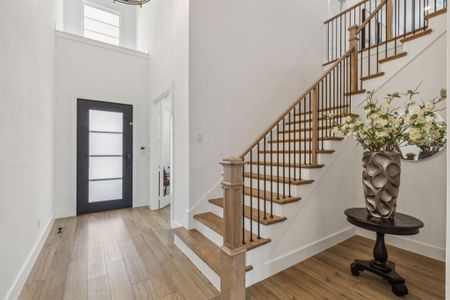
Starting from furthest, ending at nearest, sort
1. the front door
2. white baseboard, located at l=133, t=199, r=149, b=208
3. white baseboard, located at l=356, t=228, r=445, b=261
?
white baseboard, located at l=133, t=199, r=149, b=208 → the front door → white baseboard, located at l=356, t=228, r=445, b=261

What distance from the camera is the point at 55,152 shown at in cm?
383

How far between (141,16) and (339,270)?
6356mm

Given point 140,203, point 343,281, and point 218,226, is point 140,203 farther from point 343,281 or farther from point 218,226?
point 343,281

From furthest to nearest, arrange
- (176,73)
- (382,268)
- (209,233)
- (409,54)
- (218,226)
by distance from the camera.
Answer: (176,73)
(409,54)
(209,233)
(218,226)
(382,268)

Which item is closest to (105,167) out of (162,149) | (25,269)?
(162,149)

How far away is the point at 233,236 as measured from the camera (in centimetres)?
178

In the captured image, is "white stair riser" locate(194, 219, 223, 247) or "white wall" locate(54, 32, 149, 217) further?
"white wall" locate(54, 32, 149, 217)

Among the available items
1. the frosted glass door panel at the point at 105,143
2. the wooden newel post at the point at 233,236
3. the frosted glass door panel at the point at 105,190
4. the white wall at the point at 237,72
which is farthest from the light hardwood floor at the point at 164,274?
the frosted glass door panel at the point at 105,143

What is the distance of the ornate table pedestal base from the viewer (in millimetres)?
1855

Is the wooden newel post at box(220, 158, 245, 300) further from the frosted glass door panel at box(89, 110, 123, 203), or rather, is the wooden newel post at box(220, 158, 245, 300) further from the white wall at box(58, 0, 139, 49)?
the white wall at box(58, 0, 139, 49)

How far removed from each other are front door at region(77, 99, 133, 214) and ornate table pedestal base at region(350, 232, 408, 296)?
4073mm

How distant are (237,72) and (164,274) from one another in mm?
2771

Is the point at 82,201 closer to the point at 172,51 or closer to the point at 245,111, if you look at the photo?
the point at 172,51

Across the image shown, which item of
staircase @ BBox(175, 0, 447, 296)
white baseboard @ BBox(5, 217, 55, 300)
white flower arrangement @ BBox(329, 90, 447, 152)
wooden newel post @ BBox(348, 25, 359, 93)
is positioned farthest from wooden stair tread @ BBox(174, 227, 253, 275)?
wooden newel post @ BBox(348, 25, 359, 93)
